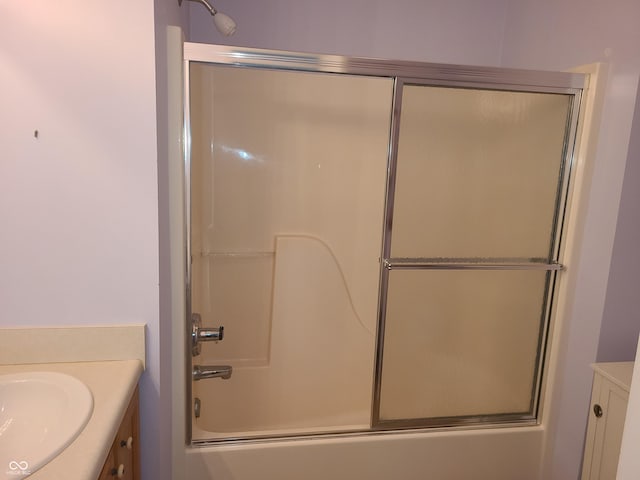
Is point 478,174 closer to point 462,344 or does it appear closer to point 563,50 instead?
point 563,50

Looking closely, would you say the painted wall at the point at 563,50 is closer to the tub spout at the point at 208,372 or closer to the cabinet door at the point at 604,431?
the cabinet door at the point at 604,431

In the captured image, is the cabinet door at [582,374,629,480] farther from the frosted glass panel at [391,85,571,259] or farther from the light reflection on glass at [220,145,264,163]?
the light reflection on glass at [220,145,264,163]

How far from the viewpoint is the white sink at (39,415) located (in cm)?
88

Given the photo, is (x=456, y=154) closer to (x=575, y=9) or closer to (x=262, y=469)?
(x=575, y=9)

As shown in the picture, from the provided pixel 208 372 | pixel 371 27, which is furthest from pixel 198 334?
pixel 371 27

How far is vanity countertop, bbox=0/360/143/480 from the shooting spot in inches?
32.0

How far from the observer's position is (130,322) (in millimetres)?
1310

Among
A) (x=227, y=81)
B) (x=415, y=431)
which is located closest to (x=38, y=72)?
(x=227, y=81)

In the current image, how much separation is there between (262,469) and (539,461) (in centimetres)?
118

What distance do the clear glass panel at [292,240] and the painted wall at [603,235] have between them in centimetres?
89

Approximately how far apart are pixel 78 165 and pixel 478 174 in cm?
148

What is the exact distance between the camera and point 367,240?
2.40 meters

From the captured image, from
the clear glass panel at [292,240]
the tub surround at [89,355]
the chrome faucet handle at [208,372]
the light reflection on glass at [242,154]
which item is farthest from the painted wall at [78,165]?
the light reflection on glass at [242,154]

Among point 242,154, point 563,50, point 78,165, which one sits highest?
point 563,50
